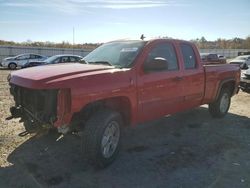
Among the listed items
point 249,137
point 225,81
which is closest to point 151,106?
point 249,137

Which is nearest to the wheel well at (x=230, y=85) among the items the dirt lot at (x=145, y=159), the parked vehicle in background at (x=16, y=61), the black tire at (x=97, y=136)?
the dirt lot at (x=145, y=159)

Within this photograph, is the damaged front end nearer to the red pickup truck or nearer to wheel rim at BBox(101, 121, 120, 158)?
the red pickup truck

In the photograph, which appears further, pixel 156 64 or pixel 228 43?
pixel 228 43

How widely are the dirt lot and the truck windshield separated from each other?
5.06 feet

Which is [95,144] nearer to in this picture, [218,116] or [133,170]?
[133,170]

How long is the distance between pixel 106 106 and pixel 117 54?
3.87 ft

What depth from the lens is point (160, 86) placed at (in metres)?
6.07

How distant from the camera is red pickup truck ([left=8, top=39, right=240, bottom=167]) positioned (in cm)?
460

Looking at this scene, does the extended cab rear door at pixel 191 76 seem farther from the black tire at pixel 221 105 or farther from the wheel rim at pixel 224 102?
the wheel rim at pixel 224 102

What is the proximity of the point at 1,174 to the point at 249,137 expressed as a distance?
496cm

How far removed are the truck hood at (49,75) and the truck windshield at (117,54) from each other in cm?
36

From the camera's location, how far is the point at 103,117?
5.00m

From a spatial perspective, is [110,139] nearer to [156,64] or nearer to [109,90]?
[109,90]

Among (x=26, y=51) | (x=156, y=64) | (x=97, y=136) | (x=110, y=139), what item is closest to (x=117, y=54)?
(x=156, y=64)
